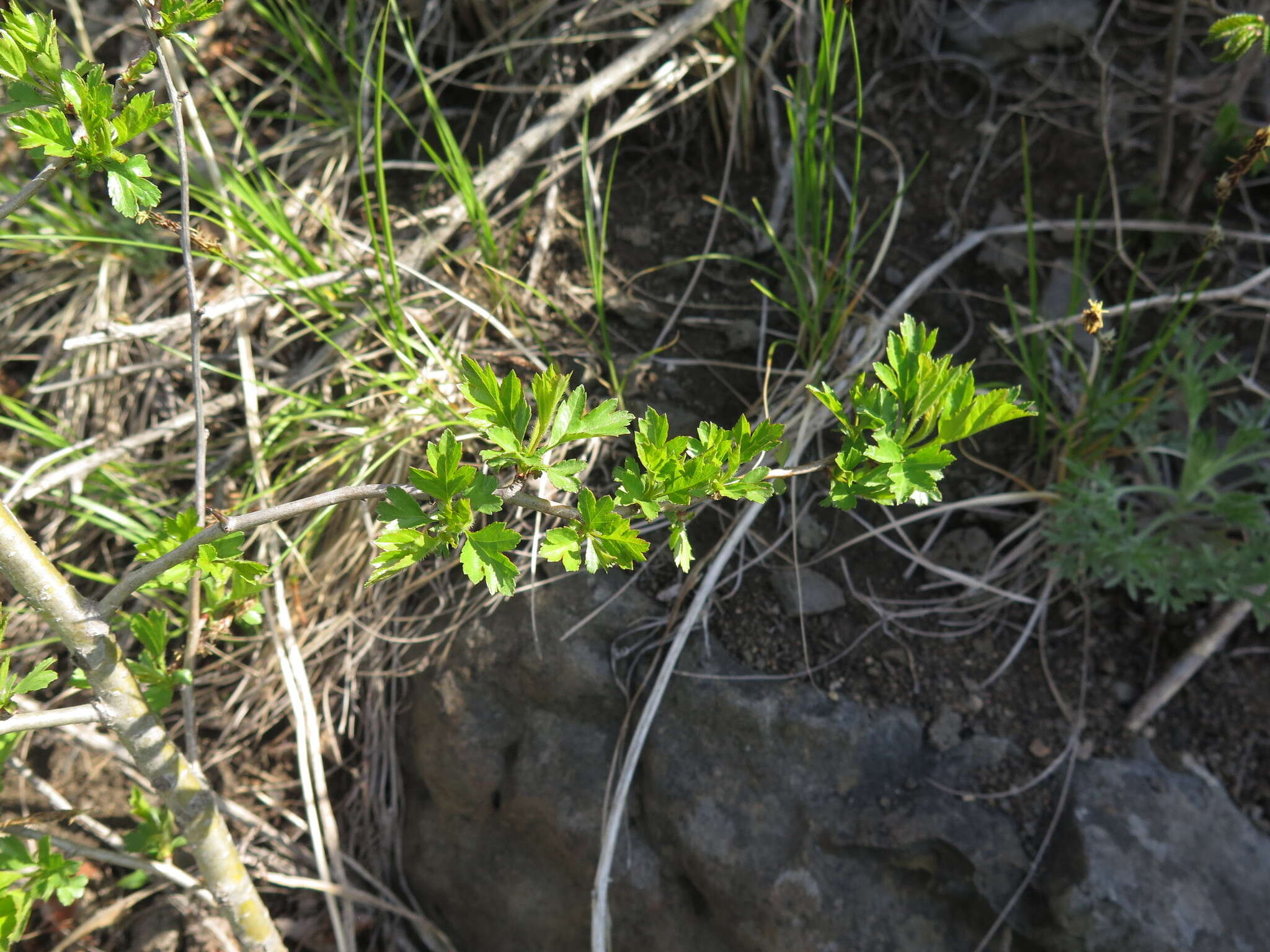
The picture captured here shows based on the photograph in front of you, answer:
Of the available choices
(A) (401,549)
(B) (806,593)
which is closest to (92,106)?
(A) (401,549)

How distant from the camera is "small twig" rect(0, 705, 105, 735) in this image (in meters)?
1.34

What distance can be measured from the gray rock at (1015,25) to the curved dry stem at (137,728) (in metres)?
2.71

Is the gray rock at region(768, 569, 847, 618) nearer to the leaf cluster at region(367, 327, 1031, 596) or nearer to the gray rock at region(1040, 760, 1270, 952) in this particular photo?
the gray rock at region(1040, 760, 1270, 952)

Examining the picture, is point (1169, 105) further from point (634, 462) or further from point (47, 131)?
point (47, 131)

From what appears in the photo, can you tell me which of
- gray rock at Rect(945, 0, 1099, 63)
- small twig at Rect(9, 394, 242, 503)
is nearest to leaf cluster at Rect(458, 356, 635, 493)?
small twig at Rect(9, 394, 242, 503)

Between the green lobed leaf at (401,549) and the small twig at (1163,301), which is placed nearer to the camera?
the green lobed leaf at (401,549)

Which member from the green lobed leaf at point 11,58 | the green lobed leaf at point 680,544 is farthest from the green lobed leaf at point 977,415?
the green lobed leaf at point 11,58

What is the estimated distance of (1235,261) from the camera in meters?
2.39

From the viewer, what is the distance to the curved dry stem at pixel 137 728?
1.42 m

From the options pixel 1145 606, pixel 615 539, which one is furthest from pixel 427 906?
pixel 1145 606

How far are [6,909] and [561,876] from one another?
1094 mm

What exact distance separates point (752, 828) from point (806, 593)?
21.4 inches

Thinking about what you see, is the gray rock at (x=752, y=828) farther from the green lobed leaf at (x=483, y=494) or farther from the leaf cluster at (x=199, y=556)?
the green lobed leaf at (x=483, y=494)

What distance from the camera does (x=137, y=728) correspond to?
156cm
